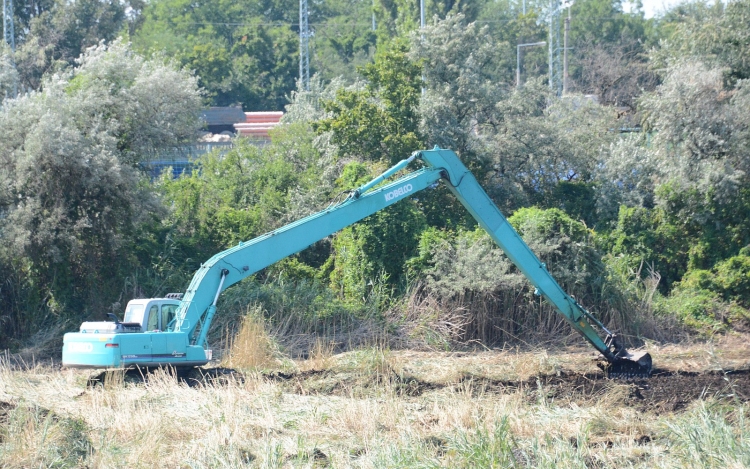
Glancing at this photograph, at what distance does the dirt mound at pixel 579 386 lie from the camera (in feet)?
41.4

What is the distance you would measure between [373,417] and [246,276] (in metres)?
4.32

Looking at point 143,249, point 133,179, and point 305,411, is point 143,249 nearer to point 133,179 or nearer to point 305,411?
point 133,179

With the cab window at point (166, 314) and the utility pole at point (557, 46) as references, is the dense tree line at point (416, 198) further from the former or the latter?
the utility pole at point (557, 46)

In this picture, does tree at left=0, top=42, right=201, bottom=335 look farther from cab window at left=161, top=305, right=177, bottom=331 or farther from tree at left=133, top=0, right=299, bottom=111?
tree at left=133, top=0, right=299, bottom=111

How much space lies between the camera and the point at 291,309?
19.2 meters

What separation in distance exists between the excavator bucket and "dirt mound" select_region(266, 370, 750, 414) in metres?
0.20

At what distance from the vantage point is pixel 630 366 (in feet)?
50.3

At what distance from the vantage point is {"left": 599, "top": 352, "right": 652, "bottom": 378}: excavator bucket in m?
15.2

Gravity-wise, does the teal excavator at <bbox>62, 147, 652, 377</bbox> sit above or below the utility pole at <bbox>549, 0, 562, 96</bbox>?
below

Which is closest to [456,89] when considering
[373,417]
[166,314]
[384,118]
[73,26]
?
[384,118]

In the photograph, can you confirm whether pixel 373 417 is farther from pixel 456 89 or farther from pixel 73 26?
pixel 73 26

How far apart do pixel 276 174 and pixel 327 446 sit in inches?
614

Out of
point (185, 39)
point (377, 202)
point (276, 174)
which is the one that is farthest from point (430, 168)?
point (185, 39)

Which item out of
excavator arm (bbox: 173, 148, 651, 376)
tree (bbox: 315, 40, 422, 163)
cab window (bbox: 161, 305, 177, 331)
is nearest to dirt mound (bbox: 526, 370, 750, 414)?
excavator arm (bbox: 173, 148, 651, 376)
